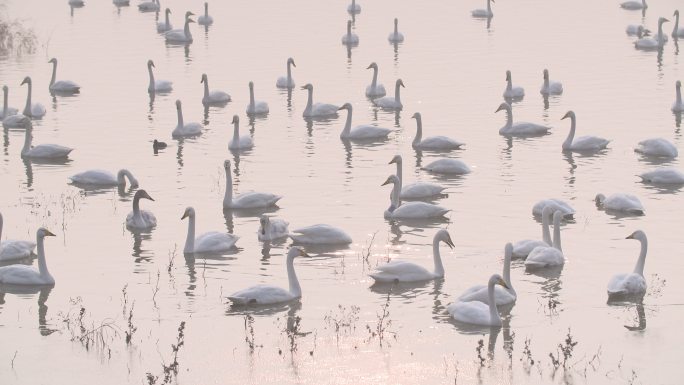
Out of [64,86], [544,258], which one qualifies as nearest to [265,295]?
[544,258]

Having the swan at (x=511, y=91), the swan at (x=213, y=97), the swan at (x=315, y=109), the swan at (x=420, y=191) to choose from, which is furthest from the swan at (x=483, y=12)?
the swan at (x=420, y=191)

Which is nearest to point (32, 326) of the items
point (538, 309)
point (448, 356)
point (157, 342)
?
point (157, 342)

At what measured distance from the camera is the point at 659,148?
93.9ft

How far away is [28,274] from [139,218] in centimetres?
348

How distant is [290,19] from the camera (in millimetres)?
55531

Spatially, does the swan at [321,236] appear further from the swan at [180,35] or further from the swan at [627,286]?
the swan at [180,35]

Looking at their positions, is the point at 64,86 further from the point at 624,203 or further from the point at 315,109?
the point at 624,203

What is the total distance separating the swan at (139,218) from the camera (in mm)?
22625

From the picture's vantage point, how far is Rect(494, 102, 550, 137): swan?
3158 centimetres

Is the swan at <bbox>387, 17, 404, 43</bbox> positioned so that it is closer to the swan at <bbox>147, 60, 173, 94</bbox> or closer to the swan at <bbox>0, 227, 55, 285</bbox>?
the swan at <bbox>147, 60, 173, 94</bbox>

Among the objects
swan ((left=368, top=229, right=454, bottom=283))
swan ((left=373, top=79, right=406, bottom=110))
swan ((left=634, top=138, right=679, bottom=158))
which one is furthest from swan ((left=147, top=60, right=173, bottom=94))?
swan ((left=368, top=229, right=454, bottom=283))

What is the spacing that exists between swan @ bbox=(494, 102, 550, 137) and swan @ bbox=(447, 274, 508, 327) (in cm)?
1415

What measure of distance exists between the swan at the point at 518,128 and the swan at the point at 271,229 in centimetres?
1056

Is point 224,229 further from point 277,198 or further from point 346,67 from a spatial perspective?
point 346,67
